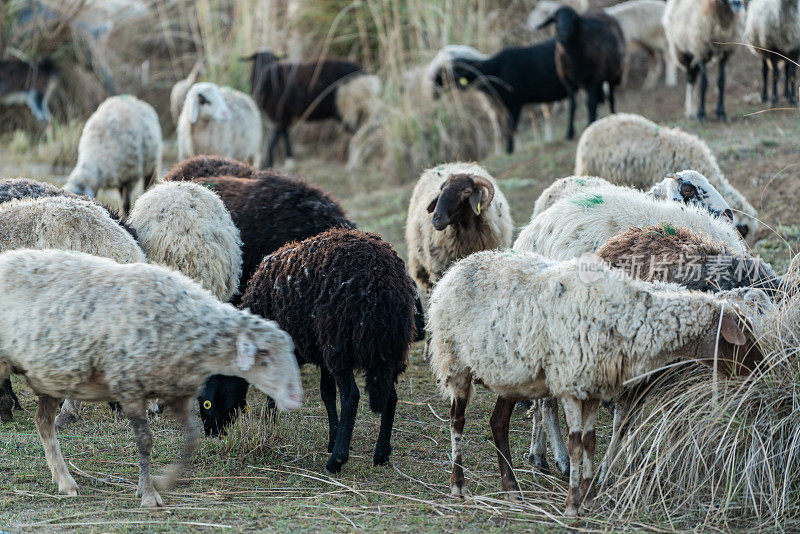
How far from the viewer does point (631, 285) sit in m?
4.37

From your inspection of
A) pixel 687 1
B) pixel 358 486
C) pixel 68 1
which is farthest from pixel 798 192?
pixel 68 1

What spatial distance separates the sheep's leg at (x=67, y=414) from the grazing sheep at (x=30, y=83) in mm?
9832

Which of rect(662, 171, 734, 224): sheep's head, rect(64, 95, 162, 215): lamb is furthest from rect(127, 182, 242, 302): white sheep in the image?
rect(64, 95, 162, 215): lamb

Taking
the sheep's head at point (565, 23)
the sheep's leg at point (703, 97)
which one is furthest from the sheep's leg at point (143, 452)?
the sheep's leg at point (703, 97)

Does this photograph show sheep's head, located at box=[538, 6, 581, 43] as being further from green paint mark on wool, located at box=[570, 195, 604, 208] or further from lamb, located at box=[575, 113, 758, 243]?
green paint mark on wool, located at box=[570, 195, 604, 208]

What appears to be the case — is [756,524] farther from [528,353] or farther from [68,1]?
[68,1]

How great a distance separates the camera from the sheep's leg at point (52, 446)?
4668 millimetres

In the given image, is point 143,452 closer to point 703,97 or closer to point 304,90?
point 703,97

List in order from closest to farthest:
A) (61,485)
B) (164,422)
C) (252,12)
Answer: (61,485)
(164,422)
(252,12)

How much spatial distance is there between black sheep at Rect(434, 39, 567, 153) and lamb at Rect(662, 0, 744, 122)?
166 centimetres

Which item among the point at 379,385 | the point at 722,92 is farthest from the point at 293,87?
the point at 379,385

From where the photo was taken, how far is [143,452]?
450cm

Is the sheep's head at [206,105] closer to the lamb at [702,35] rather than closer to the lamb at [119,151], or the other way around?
the lamb at [119,151]

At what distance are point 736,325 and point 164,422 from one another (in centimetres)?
348
